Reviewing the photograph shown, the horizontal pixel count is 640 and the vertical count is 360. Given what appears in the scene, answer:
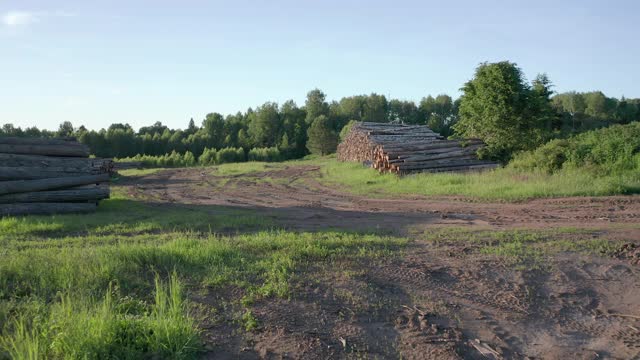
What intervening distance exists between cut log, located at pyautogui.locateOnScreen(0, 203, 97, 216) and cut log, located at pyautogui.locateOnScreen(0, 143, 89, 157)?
171 centimetres

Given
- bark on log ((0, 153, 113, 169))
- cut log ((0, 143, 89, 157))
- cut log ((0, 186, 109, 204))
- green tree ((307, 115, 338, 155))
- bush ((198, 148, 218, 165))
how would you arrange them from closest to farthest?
cut log ((0, 186, 109, 204)) → bark on log ((0, 153, 113, 169)) → cut log ((0, 143, 89, 157)) → bush ((198, 148, 218, 165)) → green tree ((307, 115, 338, 155))

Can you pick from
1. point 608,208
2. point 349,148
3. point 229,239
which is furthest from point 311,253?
point 349,148

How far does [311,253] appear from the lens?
23.7 feet

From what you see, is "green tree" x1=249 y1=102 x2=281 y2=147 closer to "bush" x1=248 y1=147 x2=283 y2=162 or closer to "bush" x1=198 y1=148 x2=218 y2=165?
"bush" x1=248 y1=147 x2=283 y2=162

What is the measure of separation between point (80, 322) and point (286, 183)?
17.7m

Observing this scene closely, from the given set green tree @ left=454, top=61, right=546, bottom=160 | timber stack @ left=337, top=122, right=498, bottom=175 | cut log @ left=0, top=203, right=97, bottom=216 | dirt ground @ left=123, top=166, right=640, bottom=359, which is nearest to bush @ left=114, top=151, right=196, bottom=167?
timber stack @ left=337, top=122, right=498, bottom=175

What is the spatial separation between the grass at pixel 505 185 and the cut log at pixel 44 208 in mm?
8615

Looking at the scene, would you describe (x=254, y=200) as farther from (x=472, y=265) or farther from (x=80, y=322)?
(x=80, y=322)

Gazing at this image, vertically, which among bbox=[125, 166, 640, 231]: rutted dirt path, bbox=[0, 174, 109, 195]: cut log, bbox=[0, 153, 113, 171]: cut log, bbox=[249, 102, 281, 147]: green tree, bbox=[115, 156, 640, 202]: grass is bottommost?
bbox=[125, 166, 640, 231]: rutted dirt path


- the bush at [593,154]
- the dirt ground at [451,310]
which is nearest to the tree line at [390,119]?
the bush at [593,154]

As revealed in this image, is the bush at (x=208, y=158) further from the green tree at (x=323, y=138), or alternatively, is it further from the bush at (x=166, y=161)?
the green tree at (x=323, y=138)

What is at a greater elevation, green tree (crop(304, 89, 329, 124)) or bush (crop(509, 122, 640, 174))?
green tree (crop(304, 89, 329, 124))

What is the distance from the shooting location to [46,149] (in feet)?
45.8

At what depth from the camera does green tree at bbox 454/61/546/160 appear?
21.2 meters
